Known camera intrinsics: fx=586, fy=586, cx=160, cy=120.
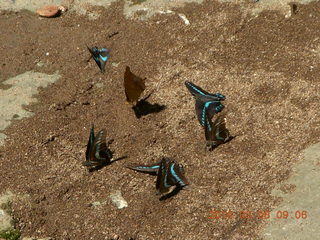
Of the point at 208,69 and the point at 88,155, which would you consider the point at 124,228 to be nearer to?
the point at 88,155

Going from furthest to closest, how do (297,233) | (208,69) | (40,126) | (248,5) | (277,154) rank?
(248,5) < (208,69) < (40,126) < (277,154) < (297,233)

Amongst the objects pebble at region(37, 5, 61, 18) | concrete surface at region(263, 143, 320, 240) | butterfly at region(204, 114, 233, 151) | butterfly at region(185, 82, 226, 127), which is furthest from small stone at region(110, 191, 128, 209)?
pebble at region(37, 5, 61, 18)

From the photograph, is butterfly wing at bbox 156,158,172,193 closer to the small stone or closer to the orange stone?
the small stone

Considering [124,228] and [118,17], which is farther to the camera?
[118,17]

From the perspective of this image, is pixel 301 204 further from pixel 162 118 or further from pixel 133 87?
pixel 133 87

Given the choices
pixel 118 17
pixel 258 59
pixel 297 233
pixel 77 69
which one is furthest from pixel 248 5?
pixel 297 233

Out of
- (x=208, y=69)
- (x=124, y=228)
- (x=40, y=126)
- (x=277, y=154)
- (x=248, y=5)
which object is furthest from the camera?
(x=248, y=5)

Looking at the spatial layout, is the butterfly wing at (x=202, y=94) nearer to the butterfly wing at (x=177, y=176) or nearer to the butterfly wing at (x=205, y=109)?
the butterfly wing at (x=205, y=109)
